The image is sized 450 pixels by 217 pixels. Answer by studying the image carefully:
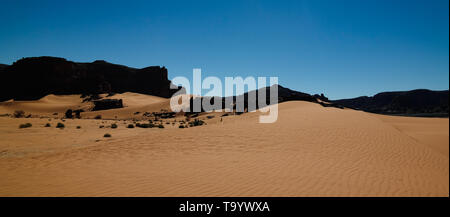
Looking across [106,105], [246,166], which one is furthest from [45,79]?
[246,166]

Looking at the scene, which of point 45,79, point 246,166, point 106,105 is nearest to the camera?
point 246,166

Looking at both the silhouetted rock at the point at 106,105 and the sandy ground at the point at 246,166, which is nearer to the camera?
the sandy ground at the point at 246,166

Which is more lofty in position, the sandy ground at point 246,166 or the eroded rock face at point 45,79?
the eroded rock face at point 45,79

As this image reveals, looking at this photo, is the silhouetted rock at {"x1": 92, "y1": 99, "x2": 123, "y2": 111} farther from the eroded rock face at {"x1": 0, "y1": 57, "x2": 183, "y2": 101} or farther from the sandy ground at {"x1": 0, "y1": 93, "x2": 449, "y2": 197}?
the sandy ground at {"x1": 0, "y1": 93, "x2": 449, "y2": 197}

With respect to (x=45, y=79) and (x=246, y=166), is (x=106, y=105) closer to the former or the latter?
(x=45, y=79)

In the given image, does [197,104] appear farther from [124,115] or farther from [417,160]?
[417,160]

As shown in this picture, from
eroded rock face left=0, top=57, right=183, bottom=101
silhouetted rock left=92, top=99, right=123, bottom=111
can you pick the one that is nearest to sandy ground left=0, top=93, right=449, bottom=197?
silhouetted rock left=92, top=99, right=123, bottom=111

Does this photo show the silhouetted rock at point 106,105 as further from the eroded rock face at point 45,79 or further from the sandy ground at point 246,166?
the sandy ground at point 246,166

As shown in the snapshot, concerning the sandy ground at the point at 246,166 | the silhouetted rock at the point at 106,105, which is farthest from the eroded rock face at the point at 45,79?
the sandy ground at the point at 246,166

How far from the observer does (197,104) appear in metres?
48.5

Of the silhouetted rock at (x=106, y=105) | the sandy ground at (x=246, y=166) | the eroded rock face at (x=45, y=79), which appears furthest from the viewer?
the eroded rock face at (x=45, y=79)

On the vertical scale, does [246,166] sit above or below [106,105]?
below

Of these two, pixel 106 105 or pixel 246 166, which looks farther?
pixel 106 105
